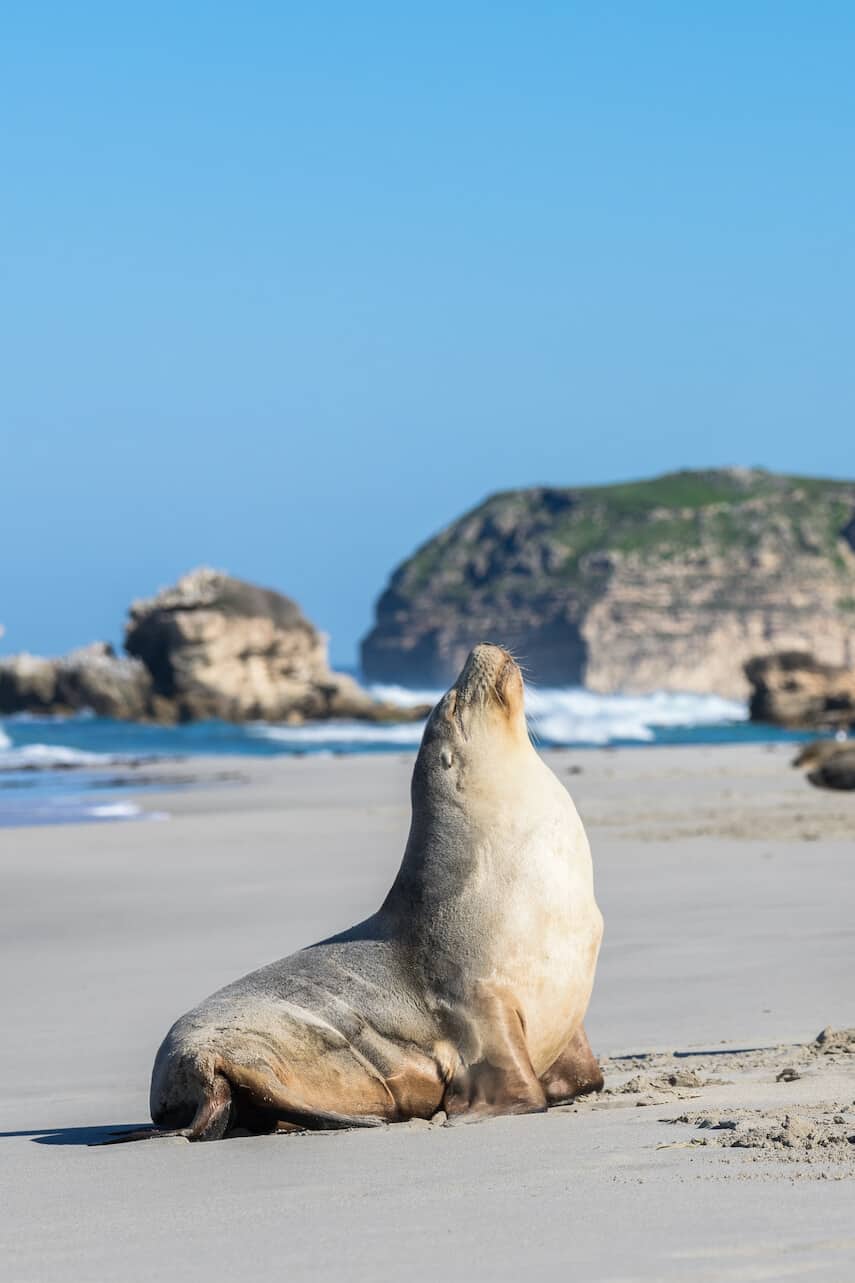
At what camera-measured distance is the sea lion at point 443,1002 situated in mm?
5367

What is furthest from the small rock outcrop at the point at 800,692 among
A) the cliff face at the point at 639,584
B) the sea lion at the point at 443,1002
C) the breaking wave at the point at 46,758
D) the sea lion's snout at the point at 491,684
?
the cliff face at the point at 639,584

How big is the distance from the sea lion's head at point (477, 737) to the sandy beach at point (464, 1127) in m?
1.07

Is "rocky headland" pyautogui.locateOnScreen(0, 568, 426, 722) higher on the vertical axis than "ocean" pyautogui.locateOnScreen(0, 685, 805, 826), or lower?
higher

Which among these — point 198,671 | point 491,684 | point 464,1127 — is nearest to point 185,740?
point 198,671

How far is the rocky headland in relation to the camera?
194ft

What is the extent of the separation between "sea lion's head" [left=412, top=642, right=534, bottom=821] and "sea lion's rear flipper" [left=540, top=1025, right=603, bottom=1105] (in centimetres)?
Result: 85

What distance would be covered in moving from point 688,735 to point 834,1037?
43.4m

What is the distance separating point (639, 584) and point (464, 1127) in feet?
437

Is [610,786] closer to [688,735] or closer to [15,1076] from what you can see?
[15,1076]

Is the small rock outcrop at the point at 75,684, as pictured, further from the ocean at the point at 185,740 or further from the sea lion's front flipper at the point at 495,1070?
the sea lion's front flipper at the point at 495,1070

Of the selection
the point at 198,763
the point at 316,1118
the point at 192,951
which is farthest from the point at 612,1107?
the point at 198,763

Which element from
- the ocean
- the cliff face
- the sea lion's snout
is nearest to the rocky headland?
the ocean

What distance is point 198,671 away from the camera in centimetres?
5934

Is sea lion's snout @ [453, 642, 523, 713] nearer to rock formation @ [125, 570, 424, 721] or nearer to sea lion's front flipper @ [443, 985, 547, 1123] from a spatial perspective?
sea lion's front flipper @ [443, 985, 547, 1123]
